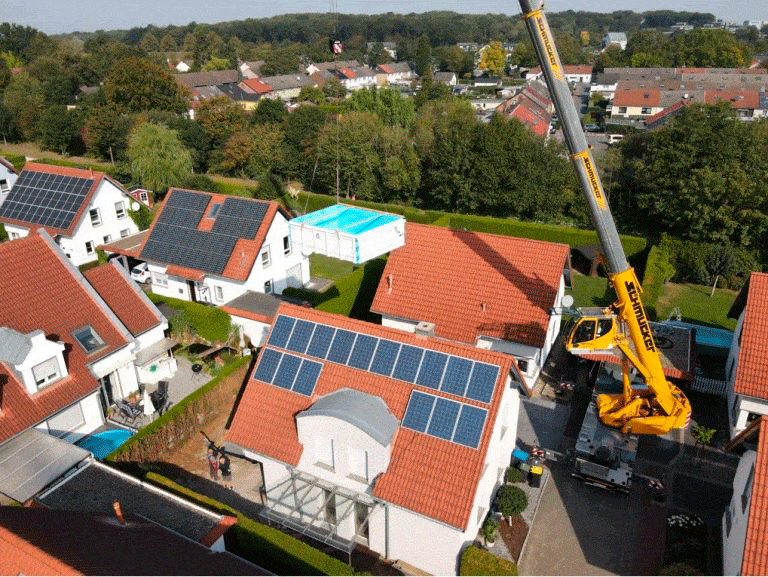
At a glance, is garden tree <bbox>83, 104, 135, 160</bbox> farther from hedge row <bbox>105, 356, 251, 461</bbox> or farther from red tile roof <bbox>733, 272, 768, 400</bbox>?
red tile roof <bbox>733, 272, 768, 400</bbox>

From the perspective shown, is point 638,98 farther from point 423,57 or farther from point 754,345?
point 423,57

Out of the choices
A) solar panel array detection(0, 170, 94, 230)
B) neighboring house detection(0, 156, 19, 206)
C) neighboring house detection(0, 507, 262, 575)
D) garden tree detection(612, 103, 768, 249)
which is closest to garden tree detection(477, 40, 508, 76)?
garden tree detection(612, 103, 768, 249)

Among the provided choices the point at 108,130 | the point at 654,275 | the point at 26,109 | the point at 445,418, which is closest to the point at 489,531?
the point at 445,418

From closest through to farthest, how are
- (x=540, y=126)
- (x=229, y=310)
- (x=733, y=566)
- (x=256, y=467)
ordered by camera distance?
1. (x=733, y=566)
2. (x=256, y=467)
3. (x=229, y=310)
4. (x=540, y=126)

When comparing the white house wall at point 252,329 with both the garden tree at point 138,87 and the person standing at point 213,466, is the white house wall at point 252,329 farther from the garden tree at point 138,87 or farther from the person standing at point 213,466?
the garden tree at point 138,87

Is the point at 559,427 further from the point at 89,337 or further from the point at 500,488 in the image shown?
the point at 89,337

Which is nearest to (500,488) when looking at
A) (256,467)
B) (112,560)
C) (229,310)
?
(256,467)
